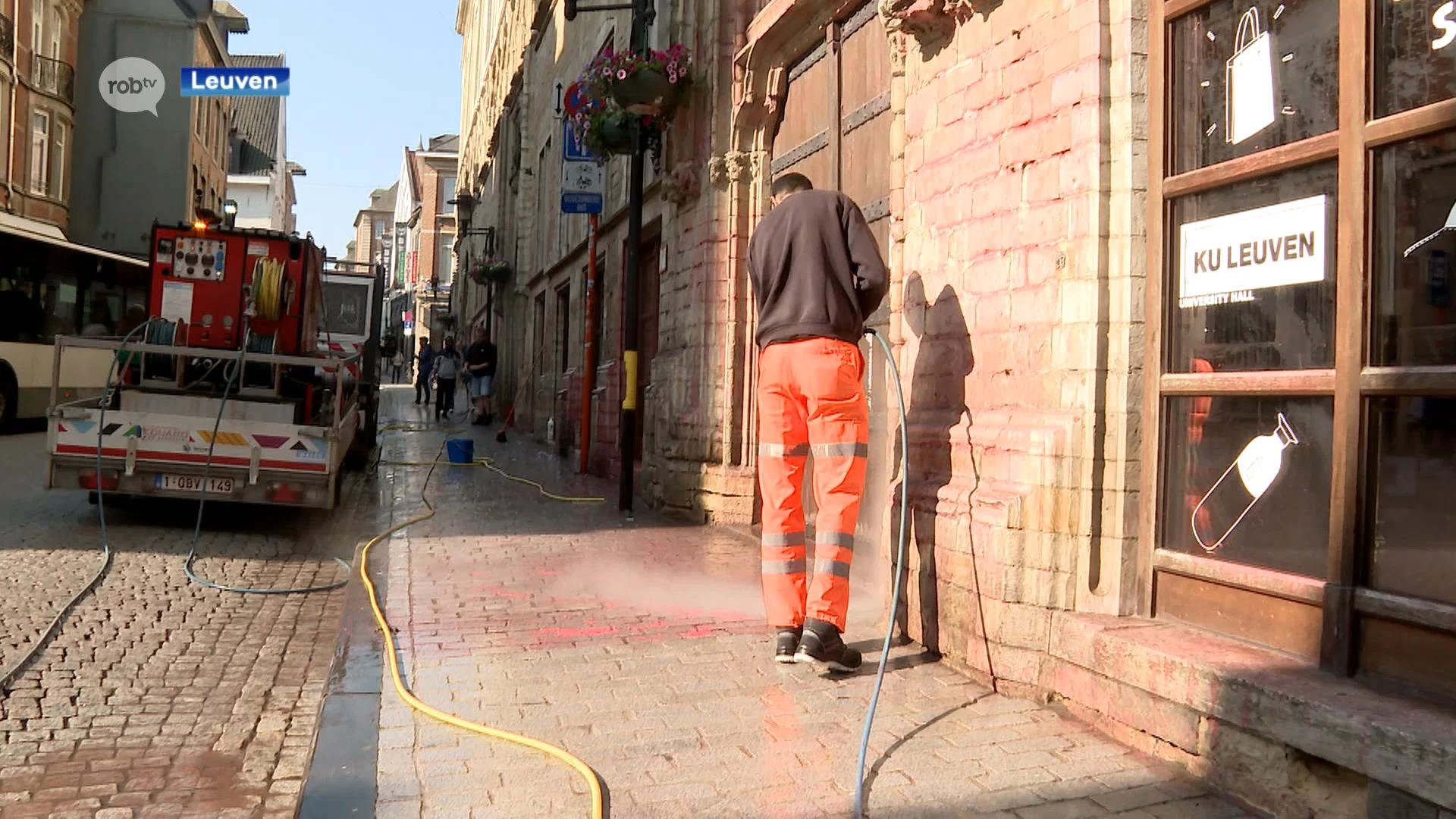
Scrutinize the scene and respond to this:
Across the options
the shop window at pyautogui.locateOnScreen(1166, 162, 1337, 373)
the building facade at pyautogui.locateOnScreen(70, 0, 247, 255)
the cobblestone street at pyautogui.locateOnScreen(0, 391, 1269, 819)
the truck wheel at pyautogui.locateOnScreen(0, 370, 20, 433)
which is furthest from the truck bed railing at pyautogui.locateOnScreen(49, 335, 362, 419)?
the building facade at pyautogui.locateOnScreen(70, 0, 247, 255)

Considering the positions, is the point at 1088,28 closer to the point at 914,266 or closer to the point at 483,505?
the point at 914,266

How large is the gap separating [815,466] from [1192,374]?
144cm

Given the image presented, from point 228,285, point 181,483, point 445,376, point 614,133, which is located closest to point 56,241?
point 445,376

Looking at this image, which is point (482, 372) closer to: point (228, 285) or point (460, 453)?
point (460, 453)

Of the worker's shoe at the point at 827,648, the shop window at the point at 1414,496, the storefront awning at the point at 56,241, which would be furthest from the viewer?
the storefront awning at the point at 56,241

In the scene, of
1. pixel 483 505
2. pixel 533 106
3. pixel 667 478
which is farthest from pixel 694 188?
pixel 533 106

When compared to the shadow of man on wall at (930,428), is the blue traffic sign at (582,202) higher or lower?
higher

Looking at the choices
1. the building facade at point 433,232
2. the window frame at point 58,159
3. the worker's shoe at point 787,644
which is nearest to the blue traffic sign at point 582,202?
the worker's shoe at point 787,644

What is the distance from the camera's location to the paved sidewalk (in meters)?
3.08

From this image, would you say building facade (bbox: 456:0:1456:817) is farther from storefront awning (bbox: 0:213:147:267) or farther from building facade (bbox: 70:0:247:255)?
building facade (bbox: 70:0:247:255)

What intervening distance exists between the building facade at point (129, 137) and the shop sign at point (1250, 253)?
3399 centimetres

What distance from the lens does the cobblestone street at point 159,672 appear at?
3.49 m

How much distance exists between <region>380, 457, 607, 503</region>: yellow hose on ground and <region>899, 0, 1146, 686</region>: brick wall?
5.73 metres

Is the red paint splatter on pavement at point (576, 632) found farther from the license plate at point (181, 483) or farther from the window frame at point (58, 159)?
the window frame at point (58, 159)
